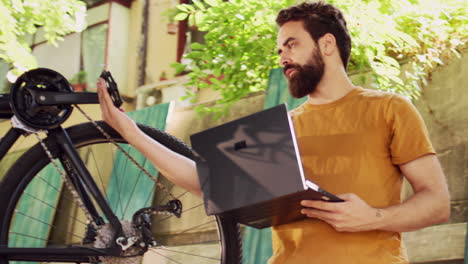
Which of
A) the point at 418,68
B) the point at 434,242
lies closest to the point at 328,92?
the point at 434,242

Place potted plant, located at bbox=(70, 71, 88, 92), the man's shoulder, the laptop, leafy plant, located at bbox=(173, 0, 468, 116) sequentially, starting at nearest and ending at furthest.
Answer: the laptop → the man's shoulder → leafy plant, located at bbox=(173, 0, 468, 116) → potted plant, located at bbox=(70, 71, 88, 92)

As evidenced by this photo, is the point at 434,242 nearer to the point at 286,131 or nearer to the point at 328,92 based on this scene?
the point at 328,92

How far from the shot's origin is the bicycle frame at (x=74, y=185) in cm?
263

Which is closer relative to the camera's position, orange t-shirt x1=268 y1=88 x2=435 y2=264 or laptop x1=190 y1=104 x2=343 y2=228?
laptop x1=190 y1=104 x2=343 y2=228

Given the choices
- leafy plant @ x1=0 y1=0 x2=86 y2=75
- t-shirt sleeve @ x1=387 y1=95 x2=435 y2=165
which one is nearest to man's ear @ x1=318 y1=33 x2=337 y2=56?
t-shirt sleeve @ x1=387 y1=95 x2=435 y2=165

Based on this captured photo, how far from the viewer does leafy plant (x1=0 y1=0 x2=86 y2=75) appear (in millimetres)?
6613

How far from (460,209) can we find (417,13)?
4.86 ft

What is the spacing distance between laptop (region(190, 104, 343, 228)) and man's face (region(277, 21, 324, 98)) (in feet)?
1.53

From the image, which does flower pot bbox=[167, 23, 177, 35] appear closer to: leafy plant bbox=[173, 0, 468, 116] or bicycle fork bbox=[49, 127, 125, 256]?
leafy plant bbox=[173, 0, 468, 116]

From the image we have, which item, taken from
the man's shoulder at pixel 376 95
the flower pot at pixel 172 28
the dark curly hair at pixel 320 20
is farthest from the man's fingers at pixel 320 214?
the flower pot at pixel 172 28

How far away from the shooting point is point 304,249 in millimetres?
2344

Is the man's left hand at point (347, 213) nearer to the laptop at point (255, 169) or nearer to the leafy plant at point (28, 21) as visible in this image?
the laptop at point (255, 169)

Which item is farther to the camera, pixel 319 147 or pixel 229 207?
pixel 319 147

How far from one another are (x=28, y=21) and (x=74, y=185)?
473 cm
